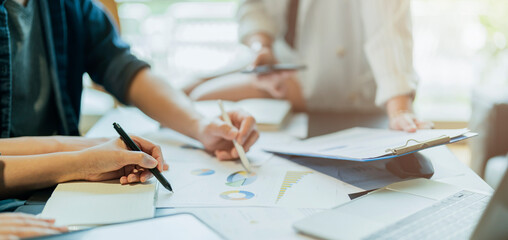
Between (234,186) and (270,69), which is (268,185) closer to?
(234,186)

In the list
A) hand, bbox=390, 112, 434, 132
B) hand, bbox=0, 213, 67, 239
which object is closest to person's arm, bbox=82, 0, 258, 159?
hand, bbox=390, 112, 434, 132

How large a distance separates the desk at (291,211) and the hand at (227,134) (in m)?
0.21

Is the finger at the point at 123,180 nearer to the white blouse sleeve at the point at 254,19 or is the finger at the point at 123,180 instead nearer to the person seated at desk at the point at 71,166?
the person seated at desk at the point at 71,166

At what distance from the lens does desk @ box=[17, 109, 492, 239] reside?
0.57 m

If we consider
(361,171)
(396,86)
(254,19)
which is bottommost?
(361,171)

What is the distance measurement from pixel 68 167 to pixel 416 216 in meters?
0.52

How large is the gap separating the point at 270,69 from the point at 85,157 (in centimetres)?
65

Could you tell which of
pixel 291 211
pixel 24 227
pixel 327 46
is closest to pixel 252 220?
pixel 291 211

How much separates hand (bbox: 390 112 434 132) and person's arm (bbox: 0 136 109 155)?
0.62 meters

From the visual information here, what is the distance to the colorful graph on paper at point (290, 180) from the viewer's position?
710 mm

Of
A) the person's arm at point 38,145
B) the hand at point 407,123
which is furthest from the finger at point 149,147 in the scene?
the hand at point 407,123

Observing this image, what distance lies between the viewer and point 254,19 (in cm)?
151

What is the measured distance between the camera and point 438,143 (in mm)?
721

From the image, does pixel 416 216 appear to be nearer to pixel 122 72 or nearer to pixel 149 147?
pixel 149 147
